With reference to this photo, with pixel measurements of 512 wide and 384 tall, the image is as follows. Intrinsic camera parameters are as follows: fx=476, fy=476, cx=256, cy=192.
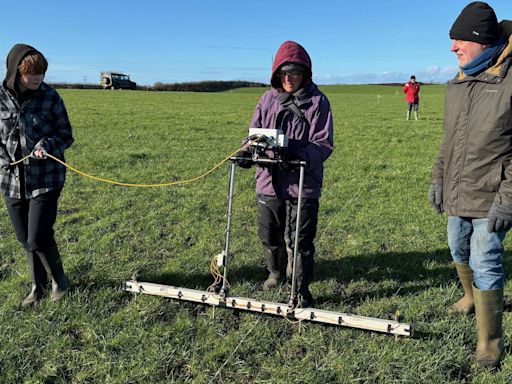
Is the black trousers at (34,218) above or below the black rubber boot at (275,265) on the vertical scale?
above

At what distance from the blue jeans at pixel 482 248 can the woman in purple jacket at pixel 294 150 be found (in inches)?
49.3

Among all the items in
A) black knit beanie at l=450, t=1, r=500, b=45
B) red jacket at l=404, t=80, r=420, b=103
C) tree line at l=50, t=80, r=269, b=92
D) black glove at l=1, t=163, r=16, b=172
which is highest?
tree line at l=50, t=80, r=269, b=92

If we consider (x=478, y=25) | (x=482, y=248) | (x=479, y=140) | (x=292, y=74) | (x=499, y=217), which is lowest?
(x=482, y=248)

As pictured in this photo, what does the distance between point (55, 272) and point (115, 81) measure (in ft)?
267

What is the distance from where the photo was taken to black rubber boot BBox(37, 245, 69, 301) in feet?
15.4

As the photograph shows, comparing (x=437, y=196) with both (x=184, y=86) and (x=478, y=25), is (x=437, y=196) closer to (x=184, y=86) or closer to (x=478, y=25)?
(x=478, y=25)

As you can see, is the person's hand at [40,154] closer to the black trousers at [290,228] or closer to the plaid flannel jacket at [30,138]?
the plaid flannel jacket at [30,138]

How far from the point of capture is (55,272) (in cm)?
475

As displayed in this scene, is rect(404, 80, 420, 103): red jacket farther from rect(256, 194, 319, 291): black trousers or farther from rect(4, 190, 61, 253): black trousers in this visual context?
rect(4, 190, 61, 253): black trousers

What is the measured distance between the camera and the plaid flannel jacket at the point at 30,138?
432 centimetres

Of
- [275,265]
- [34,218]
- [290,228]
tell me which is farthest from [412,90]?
[34,218]

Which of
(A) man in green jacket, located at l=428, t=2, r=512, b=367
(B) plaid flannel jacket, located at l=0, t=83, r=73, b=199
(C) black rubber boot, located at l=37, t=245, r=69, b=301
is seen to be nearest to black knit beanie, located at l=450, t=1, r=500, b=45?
(A) man in green jacket, located at l=428, t=2, r=512, b=367

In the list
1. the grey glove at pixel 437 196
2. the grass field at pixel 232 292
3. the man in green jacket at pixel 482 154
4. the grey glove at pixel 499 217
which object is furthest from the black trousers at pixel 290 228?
the grey glove at pixel 499 217

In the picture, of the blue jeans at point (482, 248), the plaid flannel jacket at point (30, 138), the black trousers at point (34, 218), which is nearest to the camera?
the blue jeans at point (482, 248)
